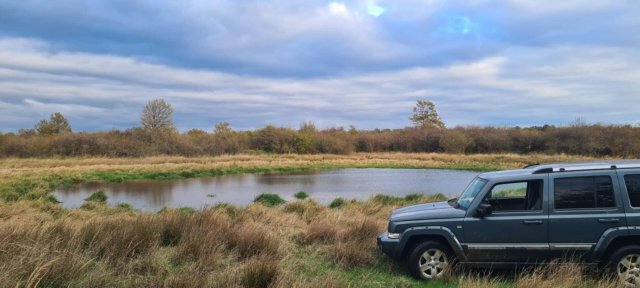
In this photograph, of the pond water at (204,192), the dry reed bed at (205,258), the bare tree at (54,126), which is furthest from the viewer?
the bare tree at (54,126)

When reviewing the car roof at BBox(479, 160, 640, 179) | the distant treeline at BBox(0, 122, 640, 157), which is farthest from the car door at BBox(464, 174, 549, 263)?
the distant treeline at BBox(0, 122, 640, 157)

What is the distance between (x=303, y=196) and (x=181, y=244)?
50.0 ft

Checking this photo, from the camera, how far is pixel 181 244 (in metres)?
7.39

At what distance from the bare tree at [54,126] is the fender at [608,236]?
88180 mm

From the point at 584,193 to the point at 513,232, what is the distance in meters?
1.09

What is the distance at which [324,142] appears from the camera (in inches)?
3115

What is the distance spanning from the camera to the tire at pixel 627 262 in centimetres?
602

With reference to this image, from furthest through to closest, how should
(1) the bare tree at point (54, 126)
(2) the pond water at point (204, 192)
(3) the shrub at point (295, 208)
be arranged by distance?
(1) the bare tree at point (54, 126), (2) the pond water at point (204, 192), (3) the shrub at point (295, 208)

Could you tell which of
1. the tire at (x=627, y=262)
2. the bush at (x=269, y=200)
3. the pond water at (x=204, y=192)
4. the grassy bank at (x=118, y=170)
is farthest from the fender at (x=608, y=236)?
the grassy bank at (x=118, y=170)

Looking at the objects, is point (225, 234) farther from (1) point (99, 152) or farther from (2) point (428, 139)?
(2) point (428, 139)

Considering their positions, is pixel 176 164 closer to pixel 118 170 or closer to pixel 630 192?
pixel 118 170

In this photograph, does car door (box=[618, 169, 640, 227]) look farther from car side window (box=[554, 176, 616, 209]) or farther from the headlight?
the headlight

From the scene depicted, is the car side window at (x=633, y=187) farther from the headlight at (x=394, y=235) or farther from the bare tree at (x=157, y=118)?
the bare tree at (x=157, y=118)

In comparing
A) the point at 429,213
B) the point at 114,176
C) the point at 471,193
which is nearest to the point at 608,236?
the point at 471,193
